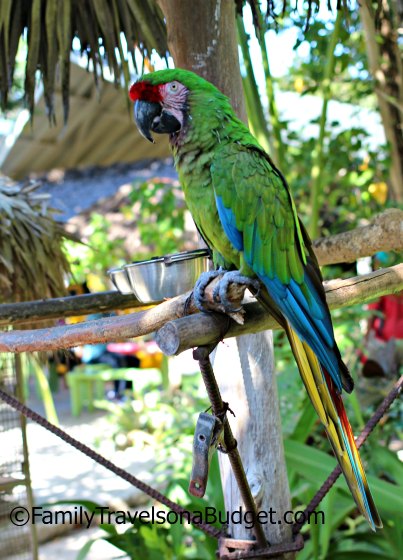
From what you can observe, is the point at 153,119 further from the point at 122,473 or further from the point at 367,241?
the point at 122,473

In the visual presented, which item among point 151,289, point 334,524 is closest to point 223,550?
point 151,289

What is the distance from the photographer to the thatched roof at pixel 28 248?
1.74 metres

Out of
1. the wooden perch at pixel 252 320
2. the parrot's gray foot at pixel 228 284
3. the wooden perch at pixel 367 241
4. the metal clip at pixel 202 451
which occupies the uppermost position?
the wooden perch at pixel 367 241

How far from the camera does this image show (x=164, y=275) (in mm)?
1212

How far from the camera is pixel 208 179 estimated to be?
1.09 meters

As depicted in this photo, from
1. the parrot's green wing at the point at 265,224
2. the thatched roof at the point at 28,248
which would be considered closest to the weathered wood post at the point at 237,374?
the parrot's green wing at the point at 265,224

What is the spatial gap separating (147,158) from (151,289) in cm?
494

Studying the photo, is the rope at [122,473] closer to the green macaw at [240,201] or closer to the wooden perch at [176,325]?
the wooden perch at [176,325]

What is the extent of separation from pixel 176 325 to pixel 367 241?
0.51 metres

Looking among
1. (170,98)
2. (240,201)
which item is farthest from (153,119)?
(240,201)

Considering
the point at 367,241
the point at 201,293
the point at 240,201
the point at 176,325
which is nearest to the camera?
the point at 176,325

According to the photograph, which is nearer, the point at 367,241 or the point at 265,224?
the point at 265,224

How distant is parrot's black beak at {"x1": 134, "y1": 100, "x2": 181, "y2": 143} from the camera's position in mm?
1093

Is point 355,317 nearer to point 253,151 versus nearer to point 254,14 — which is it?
point 254,14
